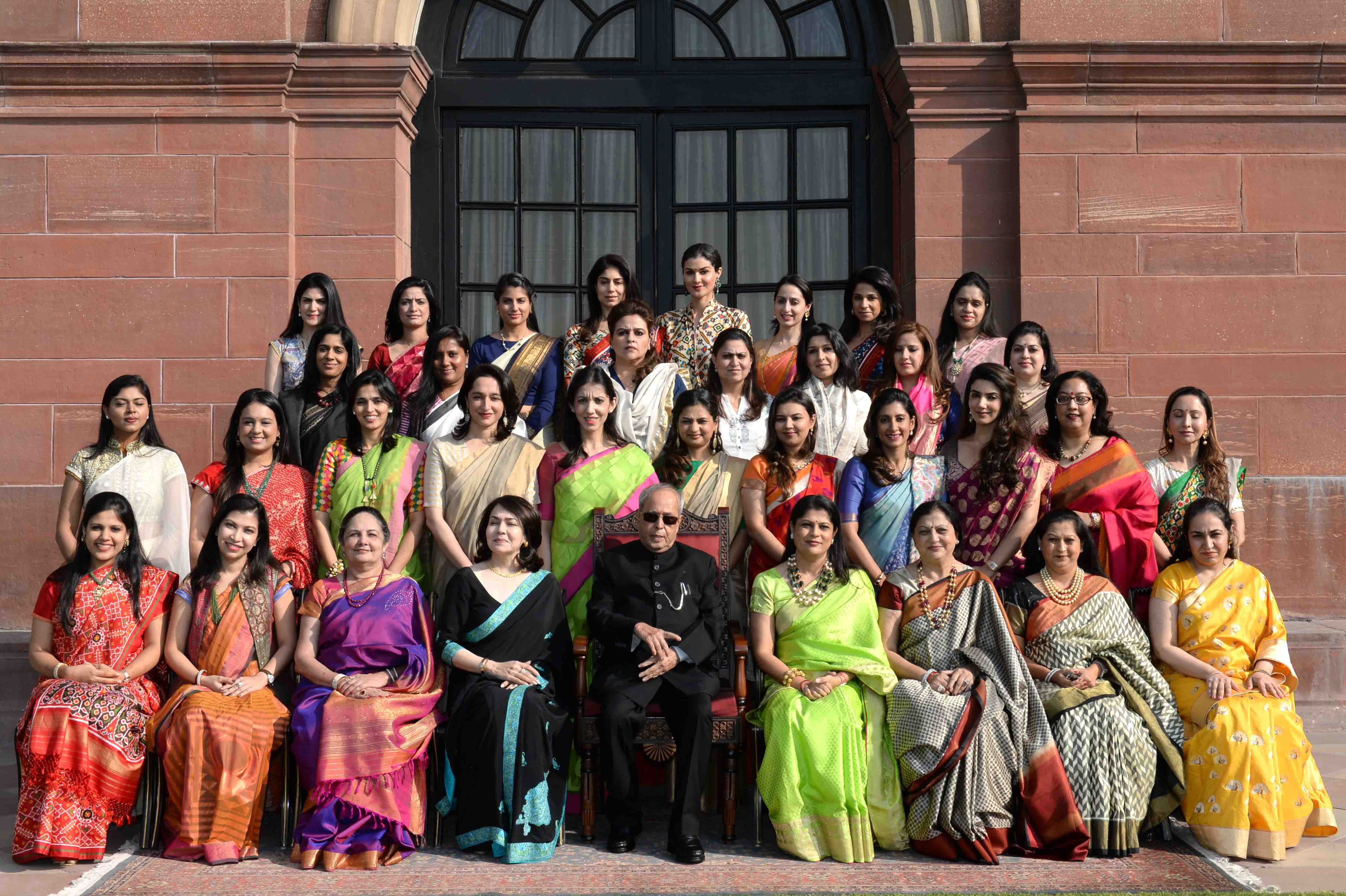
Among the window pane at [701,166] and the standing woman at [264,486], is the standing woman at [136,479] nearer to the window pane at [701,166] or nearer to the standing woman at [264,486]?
the standing woman at [264,486]

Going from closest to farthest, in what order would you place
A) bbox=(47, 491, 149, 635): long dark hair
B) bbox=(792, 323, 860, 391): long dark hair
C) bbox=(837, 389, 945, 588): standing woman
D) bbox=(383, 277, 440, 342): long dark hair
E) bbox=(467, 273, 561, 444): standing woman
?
1. bbox=(47, 491, 149, 635): long dark hair
2. bbox=(837, 389, 945, 588): standing woman
3. bbox=(792, 323, 860, 391): long dark hair
4. bbox=(467, 273, 561, 444): standing woman
5. bbox=(383, 277, 440, 342): long dark hair

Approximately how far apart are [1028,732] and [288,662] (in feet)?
8.42

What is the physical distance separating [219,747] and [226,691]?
0.25 metres

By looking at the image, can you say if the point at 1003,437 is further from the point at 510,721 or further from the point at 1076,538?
the point at 510,721

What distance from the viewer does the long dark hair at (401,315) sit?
6.00m

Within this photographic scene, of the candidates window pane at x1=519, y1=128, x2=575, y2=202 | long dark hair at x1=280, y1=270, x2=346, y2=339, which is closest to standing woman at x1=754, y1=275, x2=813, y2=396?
long dark hair at x1=280, y1=270, x2=346, y2=339

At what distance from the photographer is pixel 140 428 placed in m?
5.57

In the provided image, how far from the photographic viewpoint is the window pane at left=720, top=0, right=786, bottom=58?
7.87m

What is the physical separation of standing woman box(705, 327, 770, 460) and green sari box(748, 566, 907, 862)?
0.87 meters

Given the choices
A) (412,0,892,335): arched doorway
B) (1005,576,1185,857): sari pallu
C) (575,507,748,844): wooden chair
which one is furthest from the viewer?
(412,0,892,335): arched doorway

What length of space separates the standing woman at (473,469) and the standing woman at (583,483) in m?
0.10

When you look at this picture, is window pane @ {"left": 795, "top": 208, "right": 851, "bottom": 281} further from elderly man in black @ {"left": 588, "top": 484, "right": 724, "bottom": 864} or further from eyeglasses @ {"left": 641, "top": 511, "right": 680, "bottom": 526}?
eyeglasses @ {"left": 641, "top": 511, "right": 680, "bottom": 526}

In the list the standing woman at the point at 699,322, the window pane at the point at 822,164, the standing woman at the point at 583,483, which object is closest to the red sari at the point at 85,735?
the standing woman at the point at 583,483

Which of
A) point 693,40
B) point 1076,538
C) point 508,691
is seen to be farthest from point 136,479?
point 693,40
